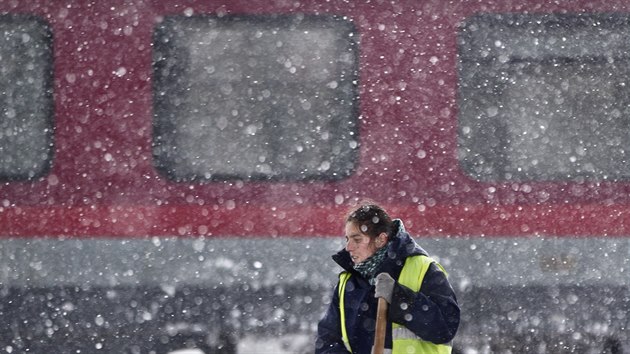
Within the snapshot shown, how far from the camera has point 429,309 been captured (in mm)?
4230

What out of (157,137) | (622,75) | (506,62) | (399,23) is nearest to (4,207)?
(157,137)

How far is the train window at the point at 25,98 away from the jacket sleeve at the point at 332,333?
9.70 ft

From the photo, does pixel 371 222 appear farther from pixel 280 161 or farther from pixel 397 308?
pixel 280 161

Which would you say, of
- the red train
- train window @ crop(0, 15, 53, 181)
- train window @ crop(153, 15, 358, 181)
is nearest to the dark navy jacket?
the red train

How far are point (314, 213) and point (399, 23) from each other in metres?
1.20

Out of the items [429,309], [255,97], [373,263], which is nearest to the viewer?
[429,309]

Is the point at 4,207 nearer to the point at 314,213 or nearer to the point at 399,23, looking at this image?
the point at 314,213

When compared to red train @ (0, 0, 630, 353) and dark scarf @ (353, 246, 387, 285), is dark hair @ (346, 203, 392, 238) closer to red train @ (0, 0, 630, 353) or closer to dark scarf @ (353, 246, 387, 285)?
dark scarf @ (353, 246, 387, 285)

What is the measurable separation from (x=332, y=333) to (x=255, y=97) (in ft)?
8.81

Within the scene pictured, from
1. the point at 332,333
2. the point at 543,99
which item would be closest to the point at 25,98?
the point at 543,99

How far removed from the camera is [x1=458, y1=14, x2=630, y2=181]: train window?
7020 millimetres

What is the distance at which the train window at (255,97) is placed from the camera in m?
6.98

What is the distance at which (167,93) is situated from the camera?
6.99 meters

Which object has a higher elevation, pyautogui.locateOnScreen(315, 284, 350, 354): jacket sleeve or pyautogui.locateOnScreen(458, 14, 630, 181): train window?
pyautogui.locateOnScreen(315, 284, 350, 354): jacket sleeve
